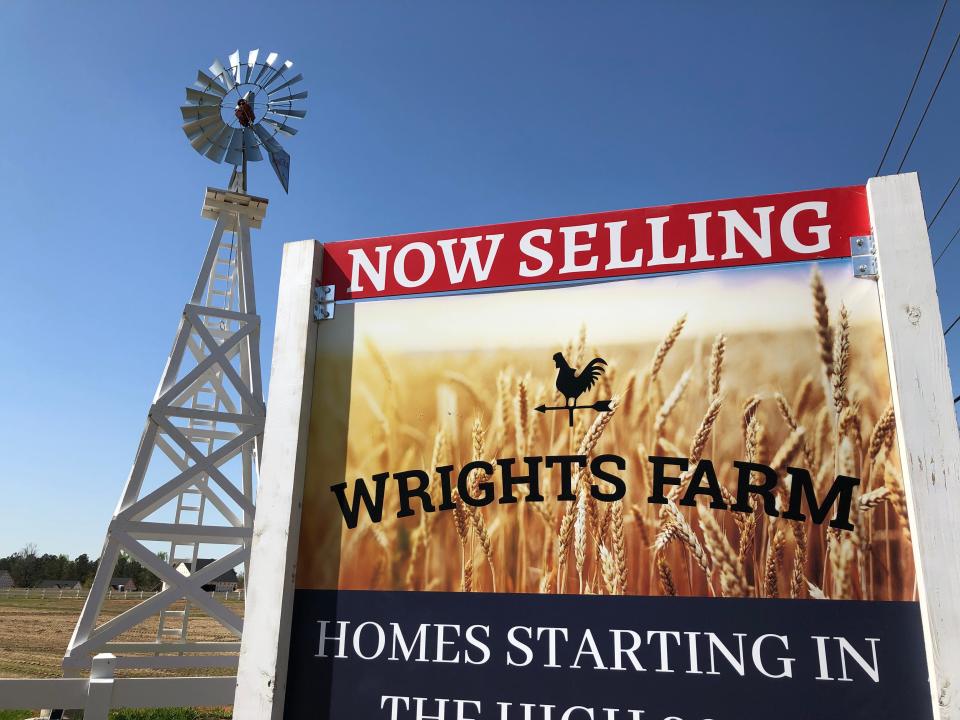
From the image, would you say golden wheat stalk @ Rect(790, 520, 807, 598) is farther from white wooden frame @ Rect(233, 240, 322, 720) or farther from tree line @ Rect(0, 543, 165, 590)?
tree line @ Rect(0, 543, 165, 590)

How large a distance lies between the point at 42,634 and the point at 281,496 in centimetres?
2696

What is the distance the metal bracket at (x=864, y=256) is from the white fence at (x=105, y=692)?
8001 millimetres

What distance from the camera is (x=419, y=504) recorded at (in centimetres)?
330

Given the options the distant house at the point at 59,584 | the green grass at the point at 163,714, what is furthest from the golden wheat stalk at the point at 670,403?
the distant house at the point at 59,584

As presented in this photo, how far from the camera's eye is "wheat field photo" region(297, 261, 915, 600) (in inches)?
114

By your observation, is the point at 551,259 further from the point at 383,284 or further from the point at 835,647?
the point at 835,647

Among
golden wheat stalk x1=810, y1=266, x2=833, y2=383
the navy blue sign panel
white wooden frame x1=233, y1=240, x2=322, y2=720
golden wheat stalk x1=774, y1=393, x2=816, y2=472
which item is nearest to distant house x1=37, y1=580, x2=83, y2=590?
white wooden frame x1=233, y1=240, x2=322, y2=720

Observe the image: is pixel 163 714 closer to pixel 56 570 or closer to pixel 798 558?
pixel 798 558

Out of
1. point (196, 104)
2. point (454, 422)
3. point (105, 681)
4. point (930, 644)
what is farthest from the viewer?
point (196, 104)

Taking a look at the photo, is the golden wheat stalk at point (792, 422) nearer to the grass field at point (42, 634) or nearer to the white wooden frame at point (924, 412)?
the white wooden frame at point (924, 412)

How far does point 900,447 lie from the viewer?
283 centimetres

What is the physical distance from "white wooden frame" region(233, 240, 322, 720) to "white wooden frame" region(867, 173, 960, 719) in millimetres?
2558

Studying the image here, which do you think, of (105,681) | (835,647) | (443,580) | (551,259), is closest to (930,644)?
(835,647)

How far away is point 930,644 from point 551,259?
2.12 meters
